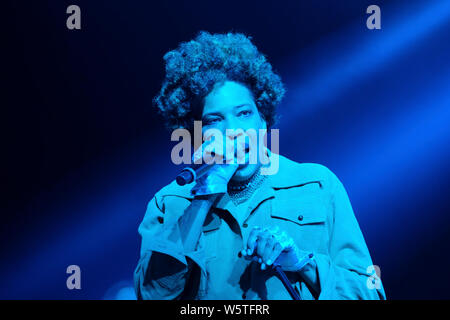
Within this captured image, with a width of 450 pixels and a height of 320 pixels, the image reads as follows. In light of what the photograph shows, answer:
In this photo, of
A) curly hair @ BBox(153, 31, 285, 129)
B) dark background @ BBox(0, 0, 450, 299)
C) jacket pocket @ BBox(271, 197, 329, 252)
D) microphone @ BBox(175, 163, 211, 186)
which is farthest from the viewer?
dark background @ BBox(0, 0, 450, 299)

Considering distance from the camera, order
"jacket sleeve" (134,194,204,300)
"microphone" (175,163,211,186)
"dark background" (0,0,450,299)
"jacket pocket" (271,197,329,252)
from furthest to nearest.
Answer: "dark background" (0,0,450,299) < "jacket pocket" (271,197,329,252) < "jacket sleeve" (134,194,204,300) < "microphone" (175,163,211,186)

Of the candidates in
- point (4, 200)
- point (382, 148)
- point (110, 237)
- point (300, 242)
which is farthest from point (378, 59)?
point (4, 200)

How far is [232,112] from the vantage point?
Result: 142 centimetres

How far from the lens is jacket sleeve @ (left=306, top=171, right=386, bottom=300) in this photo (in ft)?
4.14

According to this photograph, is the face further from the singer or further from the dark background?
the dark background

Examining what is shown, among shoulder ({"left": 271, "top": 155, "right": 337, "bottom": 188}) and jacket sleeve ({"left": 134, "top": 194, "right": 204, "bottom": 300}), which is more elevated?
shoulder ({"left": 271, "top": 155, "right": 337, "bottom": 188})

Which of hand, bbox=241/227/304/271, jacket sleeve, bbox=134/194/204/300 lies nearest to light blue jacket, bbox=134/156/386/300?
jacket sleeve, bbox=134/194/204/300

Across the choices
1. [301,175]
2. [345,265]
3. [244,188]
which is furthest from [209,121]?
[345,265]

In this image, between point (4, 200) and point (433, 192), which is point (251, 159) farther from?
point (4, 200)

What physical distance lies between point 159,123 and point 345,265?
3.07ft

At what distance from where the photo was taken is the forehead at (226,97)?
1.43m

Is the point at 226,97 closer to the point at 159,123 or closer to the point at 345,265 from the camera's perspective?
the point at 159,123

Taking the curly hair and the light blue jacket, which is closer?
the light blue jacket

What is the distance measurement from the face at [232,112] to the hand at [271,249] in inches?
11.3
